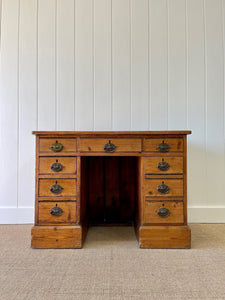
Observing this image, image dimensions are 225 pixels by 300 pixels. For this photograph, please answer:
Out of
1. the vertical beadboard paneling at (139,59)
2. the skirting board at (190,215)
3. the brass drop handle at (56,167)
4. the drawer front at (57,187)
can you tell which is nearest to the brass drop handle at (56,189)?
the drawer front at (57,187)

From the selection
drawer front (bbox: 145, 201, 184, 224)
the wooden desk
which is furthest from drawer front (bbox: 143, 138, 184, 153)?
drawer front (bbox: 145, 201, 184, 224)

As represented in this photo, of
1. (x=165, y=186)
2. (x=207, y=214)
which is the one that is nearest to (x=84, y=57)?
(x=165, y=186)

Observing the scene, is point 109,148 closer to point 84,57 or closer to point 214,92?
point 84,57

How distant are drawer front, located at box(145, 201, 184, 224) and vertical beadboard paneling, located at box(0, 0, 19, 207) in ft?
3.98

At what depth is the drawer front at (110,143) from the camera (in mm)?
1357

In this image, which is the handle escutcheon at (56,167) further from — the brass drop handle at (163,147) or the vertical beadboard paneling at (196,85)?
the vertical beadboard paneling at (196,85)

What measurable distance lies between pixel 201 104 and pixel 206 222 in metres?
1.05

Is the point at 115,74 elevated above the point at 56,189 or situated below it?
above

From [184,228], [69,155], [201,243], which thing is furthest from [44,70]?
[201,243]

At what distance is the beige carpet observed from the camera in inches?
35.5

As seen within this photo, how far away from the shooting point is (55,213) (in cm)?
133

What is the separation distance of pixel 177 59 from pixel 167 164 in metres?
1.08

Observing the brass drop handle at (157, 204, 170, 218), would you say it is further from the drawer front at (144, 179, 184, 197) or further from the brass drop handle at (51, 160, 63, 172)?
the brass drop handle at (51, 160, 63, 172)

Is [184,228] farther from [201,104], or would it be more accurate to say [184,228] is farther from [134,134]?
[201,104]
